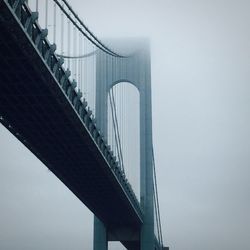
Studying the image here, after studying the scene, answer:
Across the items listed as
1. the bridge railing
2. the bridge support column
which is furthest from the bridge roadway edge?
the bridge support column

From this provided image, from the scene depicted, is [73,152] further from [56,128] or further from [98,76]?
[98,76]

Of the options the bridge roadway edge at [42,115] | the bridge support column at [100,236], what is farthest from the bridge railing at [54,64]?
the bridge support column at [100,236]

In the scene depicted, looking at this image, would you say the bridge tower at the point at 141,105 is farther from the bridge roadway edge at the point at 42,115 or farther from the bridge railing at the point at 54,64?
the bridge railing at the point at 54,64

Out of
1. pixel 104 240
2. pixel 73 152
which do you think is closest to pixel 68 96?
pixel 73 152

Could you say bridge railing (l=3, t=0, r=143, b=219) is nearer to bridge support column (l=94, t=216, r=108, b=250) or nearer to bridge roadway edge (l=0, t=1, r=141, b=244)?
bridge roadway edge (l=0, t=1, r=141, b=244)

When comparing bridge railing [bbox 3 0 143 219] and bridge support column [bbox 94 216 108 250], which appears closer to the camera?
bridge railing [bbox 3 0 143 219]

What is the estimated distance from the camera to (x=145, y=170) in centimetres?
4550

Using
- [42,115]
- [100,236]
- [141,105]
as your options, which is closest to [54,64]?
[42,115]

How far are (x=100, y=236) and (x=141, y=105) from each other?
736cm

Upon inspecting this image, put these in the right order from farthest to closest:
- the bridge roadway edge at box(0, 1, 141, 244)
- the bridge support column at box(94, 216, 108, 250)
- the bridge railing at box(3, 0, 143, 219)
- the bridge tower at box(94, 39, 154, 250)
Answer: the bridge tower at box(94, 39, 154, 250)
the bridge support column at box(94, 216, 108, 250)
the bridge roadway edge at box(0, 1, 141, 244)
the bridge railing at box(3, 0, 143, 219)

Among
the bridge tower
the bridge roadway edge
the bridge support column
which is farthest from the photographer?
the bridge tower

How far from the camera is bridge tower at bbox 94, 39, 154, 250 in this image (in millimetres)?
45031

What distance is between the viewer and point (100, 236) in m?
45.2

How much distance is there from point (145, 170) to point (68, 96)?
68.3ft
